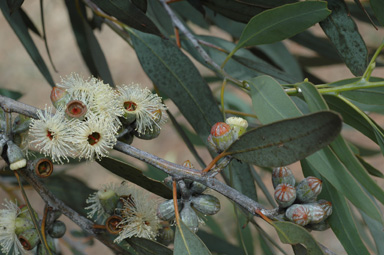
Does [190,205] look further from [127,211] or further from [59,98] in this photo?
[59,98]

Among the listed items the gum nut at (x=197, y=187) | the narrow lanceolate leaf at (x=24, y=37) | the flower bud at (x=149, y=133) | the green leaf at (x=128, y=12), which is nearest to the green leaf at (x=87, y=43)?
the narrow lanceolate leaf at (x=24, y=37)

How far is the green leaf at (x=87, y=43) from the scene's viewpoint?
142 centimetres

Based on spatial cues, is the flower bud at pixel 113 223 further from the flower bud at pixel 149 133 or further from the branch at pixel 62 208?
the flower bud at pixel 149 133

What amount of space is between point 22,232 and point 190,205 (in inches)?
13.5

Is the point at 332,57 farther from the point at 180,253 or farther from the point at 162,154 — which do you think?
the point at 162,154

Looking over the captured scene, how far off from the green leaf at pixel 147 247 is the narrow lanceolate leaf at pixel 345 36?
516mm

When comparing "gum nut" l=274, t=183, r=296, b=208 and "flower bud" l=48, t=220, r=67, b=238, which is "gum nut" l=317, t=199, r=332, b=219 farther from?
"flower bud" l=48, t=220, r=67, b=238

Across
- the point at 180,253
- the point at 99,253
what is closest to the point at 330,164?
the point at 180,253

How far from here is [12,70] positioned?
173 inches

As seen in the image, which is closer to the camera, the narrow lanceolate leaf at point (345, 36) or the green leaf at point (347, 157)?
the green leaf at point (347, 157)

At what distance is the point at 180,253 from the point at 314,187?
0.78 feet

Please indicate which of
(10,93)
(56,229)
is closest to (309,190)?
(56,229)

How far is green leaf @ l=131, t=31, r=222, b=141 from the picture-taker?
107 cm

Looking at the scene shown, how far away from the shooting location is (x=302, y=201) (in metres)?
0.80
